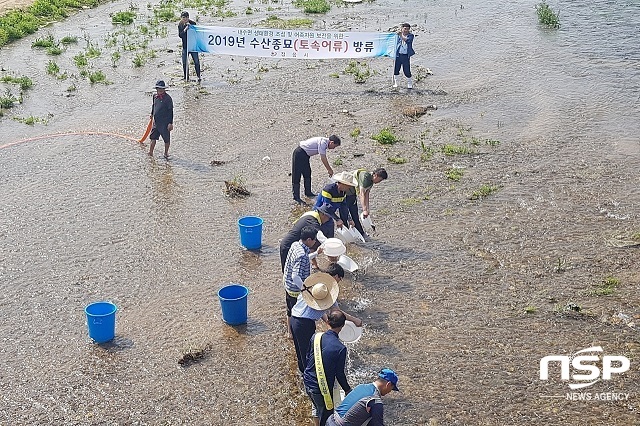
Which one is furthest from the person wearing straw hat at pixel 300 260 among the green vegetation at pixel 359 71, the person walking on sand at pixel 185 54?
the person walking on sand at pixel 185 54

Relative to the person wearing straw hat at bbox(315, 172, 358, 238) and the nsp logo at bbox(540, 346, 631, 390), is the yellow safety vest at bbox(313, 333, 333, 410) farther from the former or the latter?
the person wearing straw hat at bbox(315, 172, 358, 238)

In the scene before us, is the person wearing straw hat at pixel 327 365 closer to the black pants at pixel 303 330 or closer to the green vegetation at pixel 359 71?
the black pants at pixel 303 330

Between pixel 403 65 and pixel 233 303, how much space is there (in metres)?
11.3

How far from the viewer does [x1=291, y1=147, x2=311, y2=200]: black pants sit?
13.1 meters

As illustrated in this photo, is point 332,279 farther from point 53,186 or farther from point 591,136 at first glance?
point 591,136

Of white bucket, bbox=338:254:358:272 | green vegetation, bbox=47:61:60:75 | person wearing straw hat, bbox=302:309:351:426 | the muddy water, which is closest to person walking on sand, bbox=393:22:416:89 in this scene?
the muddy water

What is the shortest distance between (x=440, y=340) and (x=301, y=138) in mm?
7766

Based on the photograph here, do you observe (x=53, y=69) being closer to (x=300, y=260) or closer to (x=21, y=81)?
(x=21, y=81)

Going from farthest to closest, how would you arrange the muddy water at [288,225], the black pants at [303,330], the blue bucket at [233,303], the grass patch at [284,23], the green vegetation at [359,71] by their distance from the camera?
1. the grass patch at [284,23]
2. the green vegetation at [359,71]
3. the blue bucket at [233,303]
4. the muddy water at [288,225]
5. the black pants at [303,330]

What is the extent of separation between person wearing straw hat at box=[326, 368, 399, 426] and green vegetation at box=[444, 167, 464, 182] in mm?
7856

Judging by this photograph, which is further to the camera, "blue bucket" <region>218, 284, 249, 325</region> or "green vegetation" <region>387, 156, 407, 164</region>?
"green vegetation" <region>387, 156, 407, 164</region>

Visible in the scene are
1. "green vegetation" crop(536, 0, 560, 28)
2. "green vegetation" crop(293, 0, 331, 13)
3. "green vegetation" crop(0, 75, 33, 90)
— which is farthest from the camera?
"green vegetation" crop(293, 0, 331, 13)

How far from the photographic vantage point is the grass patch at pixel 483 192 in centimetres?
1330

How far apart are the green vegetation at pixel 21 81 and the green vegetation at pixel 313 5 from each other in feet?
38.3
